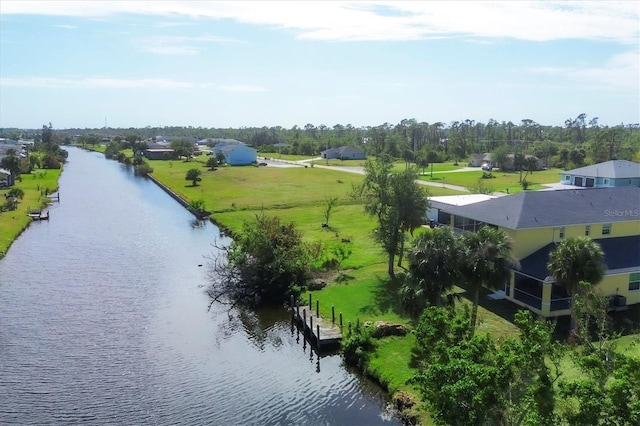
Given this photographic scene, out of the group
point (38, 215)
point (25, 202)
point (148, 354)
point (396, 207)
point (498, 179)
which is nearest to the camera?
point (148, 354)

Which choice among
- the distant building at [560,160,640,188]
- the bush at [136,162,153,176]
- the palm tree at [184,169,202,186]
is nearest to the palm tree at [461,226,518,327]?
the distant building at [560,160,640,188]

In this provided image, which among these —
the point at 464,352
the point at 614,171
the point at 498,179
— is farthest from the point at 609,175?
the point at 464,352

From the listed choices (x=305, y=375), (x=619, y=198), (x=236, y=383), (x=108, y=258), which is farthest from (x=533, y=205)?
(x=108, y=258)

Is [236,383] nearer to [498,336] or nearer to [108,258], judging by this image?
[498,336]

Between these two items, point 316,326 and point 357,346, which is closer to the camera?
point 357,346

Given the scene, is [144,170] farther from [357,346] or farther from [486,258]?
[486,258]

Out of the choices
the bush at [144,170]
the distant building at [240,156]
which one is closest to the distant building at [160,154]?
the distant building at [240,156]
